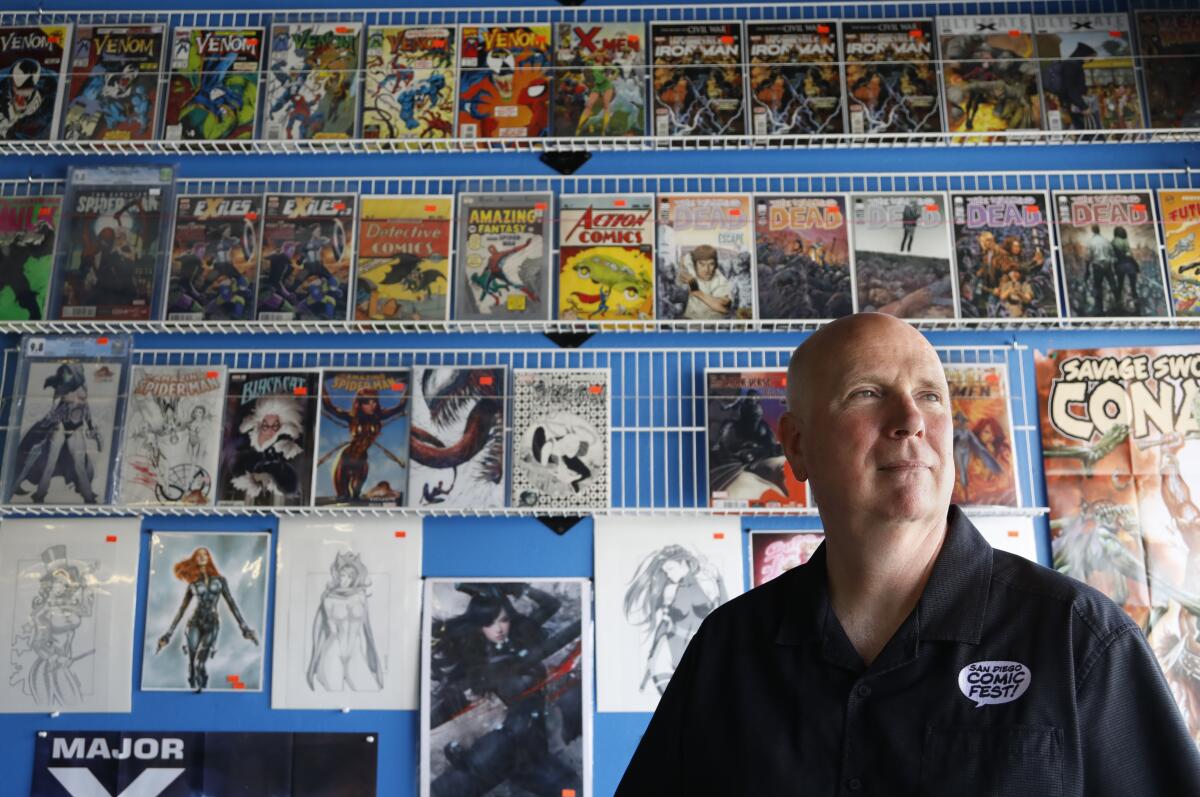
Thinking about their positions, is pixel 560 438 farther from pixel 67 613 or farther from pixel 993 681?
pixel 993 681

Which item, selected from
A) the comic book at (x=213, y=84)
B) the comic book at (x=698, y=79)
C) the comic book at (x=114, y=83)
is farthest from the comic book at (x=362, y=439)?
the comic book at (x=698, y=79)

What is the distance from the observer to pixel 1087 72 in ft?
10.1

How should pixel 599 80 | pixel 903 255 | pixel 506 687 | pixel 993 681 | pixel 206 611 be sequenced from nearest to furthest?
pixel 993 681 → pixel 506 687 → pixel 206 611 → pixel 903 255 → pixel 599 80

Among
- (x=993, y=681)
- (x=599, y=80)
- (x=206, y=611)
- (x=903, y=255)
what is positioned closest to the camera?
(x=993, y=681)

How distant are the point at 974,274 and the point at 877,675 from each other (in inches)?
84.6

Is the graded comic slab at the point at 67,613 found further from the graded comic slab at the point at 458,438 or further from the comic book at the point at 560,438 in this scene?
the comic book at the point at 560,438

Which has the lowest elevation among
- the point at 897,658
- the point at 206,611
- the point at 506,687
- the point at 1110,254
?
the point at 506,687

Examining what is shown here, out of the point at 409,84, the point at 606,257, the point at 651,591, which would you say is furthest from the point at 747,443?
the point at 409,84

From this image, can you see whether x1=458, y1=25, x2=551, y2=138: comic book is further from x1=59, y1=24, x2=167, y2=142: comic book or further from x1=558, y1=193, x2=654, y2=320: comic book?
x1=59, y1=24, x2=167, y2=142: comic book

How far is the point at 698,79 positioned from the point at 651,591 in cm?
160

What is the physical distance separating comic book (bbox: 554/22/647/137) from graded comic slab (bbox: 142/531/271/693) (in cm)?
160

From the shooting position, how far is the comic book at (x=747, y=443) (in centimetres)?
284

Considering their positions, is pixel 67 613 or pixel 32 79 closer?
pixel 67 613

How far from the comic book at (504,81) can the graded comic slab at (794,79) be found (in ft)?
2.17
